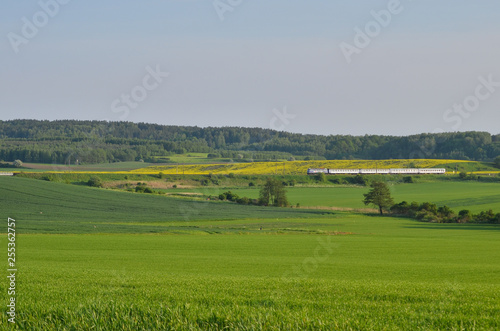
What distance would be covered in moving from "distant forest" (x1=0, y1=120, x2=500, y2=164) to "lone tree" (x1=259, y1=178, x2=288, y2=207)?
64396 millimetres

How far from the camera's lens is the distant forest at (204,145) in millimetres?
136250

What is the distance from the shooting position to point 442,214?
6331 cm

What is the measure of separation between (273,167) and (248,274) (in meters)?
107

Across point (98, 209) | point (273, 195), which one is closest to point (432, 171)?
point (273, 195)

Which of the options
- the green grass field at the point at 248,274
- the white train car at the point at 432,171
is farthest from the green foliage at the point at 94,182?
the white train car at the point at 432,171

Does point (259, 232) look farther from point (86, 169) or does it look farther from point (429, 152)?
point (429, 152)

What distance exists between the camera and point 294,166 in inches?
5017

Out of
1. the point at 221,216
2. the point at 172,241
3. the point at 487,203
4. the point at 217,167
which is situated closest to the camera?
the point at 172,241

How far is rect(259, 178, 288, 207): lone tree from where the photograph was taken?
255 ft

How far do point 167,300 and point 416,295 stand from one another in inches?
188

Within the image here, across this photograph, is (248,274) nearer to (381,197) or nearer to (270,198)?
(381,197)

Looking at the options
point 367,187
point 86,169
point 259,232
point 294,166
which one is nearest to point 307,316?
point 259,232

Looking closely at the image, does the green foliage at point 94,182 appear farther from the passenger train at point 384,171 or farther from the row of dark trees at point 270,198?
the passenger train at point 384,171

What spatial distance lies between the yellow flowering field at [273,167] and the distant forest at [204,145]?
2135 centimetres
